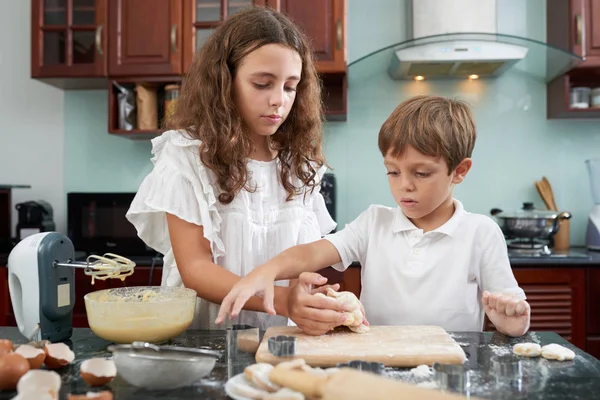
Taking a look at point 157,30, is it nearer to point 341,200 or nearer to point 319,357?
point 341,200

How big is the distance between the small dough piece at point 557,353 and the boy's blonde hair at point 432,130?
47 cm

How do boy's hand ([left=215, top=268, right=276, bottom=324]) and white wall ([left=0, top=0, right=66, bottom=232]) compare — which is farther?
white wall ([left=0, top=0, right=66, bottom=232])

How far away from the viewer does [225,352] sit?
0.96 meters

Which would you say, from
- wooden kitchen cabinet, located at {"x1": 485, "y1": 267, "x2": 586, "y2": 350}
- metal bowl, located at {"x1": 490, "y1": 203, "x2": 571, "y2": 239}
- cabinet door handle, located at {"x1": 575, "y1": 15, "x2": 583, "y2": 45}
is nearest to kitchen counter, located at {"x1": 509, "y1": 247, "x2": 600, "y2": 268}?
wooden kitchen cabinet, located at {"x1": 485, "y1": 267, "x2": 586, "y2": 350}

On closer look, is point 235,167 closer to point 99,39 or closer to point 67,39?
point 99,39

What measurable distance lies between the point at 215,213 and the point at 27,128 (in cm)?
221

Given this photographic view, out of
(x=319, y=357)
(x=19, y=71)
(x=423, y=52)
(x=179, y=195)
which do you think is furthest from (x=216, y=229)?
(x=19, y=71)

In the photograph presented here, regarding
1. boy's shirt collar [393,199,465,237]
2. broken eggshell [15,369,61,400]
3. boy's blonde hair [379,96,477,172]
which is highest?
boy's blonde hair [379,96,477,172]

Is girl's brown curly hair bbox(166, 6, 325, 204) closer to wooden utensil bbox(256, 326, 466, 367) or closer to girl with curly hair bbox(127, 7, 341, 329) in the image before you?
girl with curly hair bbox(127, 7, 341, 329)

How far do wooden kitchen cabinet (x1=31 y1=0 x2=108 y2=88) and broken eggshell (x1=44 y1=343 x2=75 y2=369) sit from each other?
6.94ft

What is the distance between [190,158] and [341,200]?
5.86 feet

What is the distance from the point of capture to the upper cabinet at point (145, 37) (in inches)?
108

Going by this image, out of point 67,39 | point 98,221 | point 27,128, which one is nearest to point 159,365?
point 98,221

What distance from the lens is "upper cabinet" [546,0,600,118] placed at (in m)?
2.63
